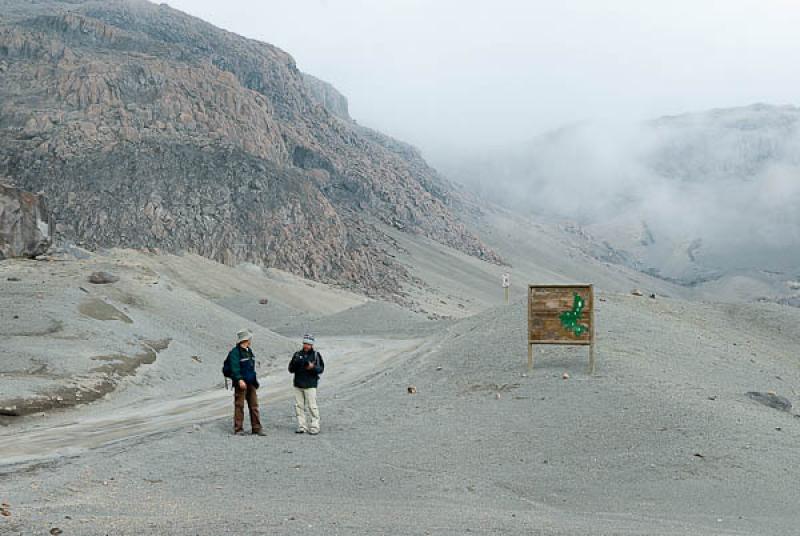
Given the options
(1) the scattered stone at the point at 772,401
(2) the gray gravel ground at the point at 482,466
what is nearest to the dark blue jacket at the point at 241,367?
(2) the gray gravel ground at the point at 482,466

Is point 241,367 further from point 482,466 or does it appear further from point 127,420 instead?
point 127,420

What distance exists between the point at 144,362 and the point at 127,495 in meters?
16.4

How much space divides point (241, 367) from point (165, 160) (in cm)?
6716

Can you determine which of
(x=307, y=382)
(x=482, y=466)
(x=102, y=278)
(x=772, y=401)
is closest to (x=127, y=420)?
(x=307, y=382)

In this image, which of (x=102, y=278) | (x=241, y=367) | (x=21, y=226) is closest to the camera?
(x=241, y=367)

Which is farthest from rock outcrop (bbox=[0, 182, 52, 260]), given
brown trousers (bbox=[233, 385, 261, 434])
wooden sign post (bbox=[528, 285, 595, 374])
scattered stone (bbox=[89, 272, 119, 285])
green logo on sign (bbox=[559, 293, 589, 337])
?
green logo on sign (bbox=[559, 293, 589, 337])

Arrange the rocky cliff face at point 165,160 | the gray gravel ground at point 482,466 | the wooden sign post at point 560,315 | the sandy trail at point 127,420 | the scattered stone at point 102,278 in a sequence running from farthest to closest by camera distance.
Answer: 1. the rocky cliff face at point 165,160
2. the scattered stone at point 102,278
3. the wooden sign post at point 560,315
4. the sandy trail at point 127,420
5. the gray gravel ground at point 482,466

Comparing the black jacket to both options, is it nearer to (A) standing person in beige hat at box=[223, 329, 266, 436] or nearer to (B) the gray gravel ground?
(A) standing person in beige hat at box=[223, 329, 266, 436]

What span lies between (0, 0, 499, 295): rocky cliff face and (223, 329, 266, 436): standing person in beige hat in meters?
58.0

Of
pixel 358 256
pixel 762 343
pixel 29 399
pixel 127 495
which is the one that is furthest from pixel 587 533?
pixel 358 256

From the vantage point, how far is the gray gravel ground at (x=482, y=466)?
27.3 feet

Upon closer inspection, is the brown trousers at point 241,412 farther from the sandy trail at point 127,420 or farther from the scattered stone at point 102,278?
the scattered stone at point 102,278

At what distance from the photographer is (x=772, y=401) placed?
15711mm

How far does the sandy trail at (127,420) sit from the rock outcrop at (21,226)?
18081 millimetres
